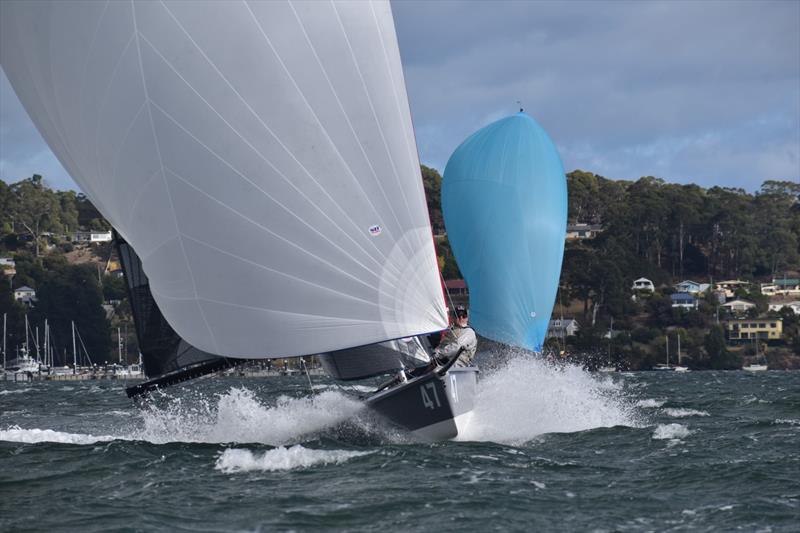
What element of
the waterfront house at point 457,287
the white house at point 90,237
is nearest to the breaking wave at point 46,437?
the waterfront house at point 457,287

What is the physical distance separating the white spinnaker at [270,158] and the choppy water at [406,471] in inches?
68.3

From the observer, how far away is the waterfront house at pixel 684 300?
100469mm

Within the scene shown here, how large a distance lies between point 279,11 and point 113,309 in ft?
315

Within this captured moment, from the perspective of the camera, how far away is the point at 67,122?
16281mm

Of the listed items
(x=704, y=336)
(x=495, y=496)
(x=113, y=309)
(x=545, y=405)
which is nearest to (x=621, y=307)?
(x=704, y=336)

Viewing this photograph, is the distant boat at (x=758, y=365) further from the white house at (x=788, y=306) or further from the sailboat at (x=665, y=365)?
the white house at (x=788, y=306)

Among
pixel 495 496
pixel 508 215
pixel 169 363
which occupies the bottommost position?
pixel 495 496

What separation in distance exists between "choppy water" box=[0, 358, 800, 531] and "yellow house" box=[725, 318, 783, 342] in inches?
3007

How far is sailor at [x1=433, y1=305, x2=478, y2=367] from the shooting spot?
15.5 meters

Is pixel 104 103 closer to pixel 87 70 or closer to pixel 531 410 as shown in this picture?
pixel 87 70

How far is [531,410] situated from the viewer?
18578mm

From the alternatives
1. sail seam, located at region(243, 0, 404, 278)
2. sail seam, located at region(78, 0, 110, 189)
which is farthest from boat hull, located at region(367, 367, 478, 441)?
sail seam, located at region(78, 0, 110, 189)

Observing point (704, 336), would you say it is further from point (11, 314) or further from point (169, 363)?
point (169, 363)

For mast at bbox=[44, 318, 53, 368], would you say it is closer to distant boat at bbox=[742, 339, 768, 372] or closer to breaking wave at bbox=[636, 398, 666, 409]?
distant boat at bbox=[742, 339, 768, 372]
